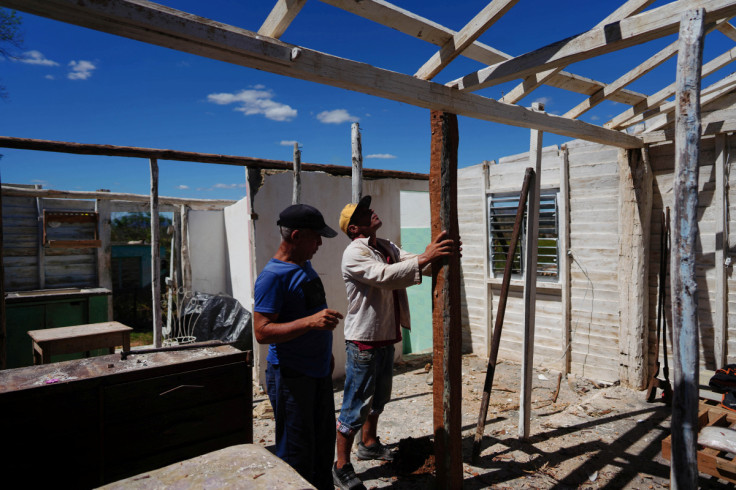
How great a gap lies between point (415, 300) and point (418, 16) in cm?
740

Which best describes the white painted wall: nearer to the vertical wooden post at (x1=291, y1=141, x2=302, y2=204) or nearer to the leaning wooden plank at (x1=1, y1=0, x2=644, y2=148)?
the vertical wooden post at (x1=291, y1=141, x2=302, y2=204)

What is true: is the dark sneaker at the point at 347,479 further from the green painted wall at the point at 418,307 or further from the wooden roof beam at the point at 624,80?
the green painted wall at the point at 418,307

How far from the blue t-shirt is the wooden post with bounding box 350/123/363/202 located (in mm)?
2474

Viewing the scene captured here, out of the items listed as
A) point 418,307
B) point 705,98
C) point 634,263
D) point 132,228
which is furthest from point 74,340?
point 132,228

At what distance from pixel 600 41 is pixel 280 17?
1.80 m

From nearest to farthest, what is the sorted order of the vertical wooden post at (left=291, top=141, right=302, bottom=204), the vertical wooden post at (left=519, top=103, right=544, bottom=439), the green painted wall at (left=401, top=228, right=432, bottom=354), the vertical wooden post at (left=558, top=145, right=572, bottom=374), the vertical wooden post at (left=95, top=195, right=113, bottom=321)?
1. the vertical wooden post at (left=519, top=103, right=544, bottom=439)
2. the vertical wooden post at (left=291, top=141, right=302, bottom=204)
3. the vertical wooden post at (left=558, top=145, right=572, bottom=374)
4. the vertical wooden post at (left=95, top=195, right=113, bottom=321)
5. the green painted wall at (left=401, top=228, right=432, bottom=354)

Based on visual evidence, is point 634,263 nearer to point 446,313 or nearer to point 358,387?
point 446,313

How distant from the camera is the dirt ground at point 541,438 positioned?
3391 millimetres

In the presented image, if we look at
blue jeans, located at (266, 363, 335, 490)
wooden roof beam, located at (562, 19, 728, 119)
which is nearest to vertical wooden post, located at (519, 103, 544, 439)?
wooden roof beam, located at (562, 19, 728, 119)

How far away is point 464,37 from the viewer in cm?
259

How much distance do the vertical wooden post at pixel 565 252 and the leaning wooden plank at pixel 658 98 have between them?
4.05ft

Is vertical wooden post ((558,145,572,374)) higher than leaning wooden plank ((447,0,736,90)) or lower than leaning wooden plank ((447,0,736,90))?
lower

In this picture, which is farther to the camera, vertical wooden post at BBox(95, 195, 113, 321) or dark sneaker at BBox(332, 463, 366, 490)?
vertical wooden post at BBox(95, 195, 113, 321)

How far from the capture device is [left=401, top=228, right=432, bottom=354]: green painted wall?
367 inches
